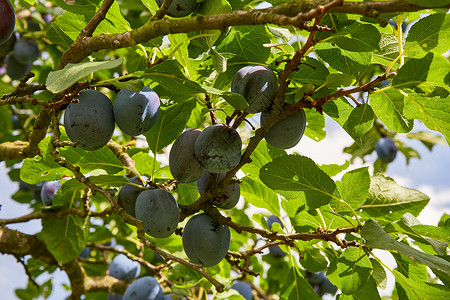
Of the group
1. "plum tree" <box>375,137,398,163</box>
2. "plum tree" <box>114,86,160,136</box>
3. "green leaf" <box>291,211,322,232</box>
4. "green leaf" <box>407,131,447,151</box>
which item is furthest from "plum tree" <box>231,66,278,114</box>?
"green leaf" <box>407,131,447,151</box>

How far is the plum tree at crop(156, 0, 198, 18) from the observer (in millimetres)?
1067

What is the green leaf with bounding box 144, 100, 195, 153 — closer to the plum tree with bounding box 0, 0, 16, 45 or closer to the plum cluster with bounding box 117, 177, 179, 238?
the plum cluster with bounding box 117, 177, 179, 238

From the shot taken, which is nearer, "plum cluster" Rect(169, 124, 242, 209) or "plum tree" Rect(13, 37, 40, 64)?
Answer: "plum cluster" Rect(169, 124, 242, 209)


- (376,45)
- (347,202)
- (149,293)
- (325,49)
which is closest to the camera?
(376,45)

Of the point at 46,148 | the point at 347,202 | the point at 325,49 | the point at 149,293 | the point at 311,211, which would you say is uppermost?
the point at 325,49

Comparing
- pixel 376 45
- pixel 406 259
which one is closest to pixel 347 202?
pixel 406 259

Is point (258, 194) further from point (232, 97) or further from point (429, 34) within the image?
point (429, 34)

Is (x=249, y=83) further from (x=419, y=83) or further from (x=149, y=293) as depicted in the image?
(x=149, y=293)

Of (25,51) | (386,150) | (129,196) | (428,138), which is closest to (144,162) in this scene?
(129,196)

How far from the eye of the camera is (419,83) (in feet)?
3.54

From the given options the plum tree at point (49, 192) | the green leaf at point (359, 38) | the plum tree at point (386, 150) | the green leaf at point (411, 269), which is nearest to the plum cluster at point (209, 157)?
the green leaf at point (359, 38)

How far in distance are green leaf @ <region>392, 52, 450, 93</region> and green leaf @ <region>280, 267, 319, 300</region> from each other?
781 mm

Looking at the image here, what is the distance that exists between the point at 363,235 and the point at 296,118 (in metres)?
0.32

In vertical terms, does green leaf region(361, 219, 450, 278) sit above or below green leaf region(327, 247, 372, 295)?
above
